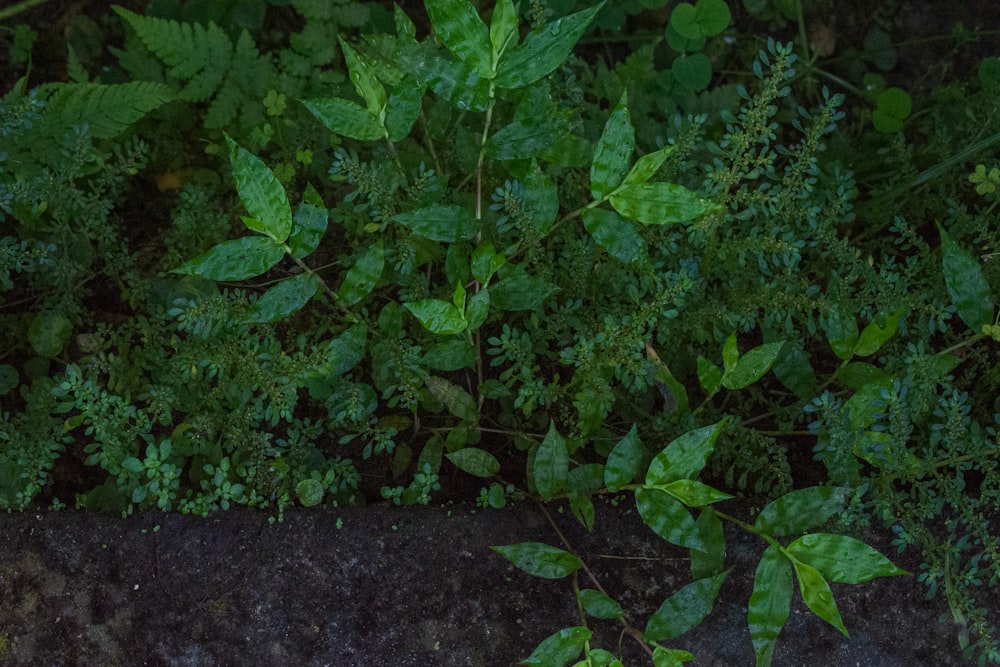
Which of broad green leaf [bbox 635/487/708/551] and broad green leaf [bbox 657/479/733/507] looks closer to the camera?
broad green leaf [bbox 657/479/733/507]

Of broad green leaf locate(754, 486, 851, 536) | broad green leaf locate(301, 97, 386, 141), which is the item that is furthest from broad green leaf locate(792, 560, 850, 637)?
broad green leaf locate(301, 97, 386, 141)

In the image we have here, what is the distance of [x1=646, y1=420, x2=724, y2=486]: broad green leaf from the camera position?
75.2 inches

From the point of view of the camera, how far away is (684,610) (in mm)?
1981

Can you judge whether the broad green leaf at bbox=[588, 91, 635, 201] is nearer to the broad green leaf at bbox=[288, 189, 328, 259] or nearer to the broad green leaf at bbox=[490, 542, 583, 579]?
the broad green leaf at bbox=[288, 189, 328, 259]

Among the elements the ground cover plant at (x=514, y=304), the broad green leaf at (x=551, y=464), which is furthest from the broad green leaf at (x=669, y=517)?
the broad green leaf at (x=551, y=464)

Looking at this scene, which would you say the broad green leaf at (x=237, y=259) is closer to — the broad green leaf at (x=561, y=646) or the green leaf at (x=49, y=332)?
the green leaf at (x=49, y=332)

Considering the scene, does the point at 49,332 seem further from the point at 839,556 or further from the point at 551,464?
the point at 839,556

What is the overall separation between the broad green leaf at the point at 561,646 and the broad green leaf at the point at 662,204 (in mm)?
987

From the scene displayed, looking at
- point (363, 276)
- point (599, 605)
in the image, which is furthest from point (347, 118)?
point (599, 605)

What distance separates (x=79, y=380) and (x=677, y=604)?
1.61m

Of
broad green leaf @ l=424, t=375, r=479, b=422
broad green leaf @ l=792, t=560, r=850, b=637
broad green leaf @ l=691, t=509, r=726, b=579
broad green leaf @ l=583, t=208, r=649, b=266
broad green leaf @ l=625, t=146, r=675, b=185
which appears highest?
broad green leaf @ l=625, t=146, r=675, b=185

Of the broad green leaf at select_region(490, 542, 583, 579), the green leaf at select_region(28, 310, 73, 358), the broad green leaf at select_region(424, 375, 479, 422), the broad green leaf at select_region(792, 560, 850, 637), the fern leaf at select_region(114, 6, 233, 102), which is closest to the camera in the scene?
the broad green leaf at select_region(792, 560, 850, 637)

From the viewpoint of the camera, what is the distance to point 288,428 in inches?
93.7

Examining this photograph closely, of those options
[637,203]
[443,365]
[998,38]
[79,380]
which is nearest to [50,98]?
[79,380]
